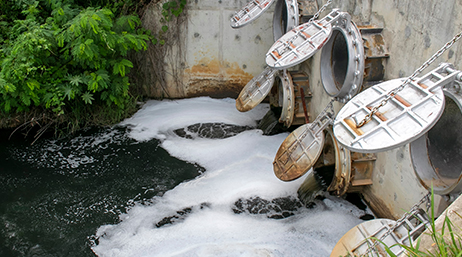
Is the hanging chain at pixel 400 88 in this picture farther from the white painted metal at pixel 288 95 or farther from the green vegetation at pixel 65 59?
the green vegetation at pixel 65 59

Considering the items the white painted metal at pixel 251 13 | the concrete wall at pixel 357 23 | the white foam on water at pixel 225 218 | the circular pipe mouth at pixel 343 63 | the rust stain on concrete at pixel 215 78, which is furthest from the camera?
the rust stain on concrete at pixel 215 78

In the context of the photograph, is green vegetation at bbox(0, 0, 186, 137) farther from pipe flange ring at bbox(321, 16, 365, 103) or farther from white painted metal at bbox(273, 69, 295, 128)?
pipe flange ring at bbox(321, 16, 365, 103)

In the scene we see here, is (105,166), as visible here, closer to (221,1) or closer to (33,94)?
(33,94)

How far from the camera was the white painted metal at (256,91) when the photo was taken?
17.9 ft

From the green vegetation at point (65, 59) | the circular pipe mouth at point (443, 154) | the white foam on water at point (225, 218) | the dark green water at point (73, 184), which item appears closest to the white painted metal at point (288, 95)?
the white foam on water at point (225, 218)

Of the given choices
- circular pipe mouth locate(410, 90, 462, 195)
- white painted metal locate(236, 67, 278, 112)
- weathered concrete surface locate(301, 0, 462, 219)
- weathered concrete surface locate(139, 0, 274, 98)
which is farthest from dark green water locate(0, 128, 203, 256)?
circular pipe mouth locate(410, 90, 462, 195)

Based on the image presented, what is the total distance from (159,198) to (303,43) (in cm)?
255

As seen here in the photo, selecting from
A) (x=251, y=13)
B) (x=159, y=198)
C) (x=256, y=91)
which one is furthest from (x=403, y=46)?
(x=159, y=198)

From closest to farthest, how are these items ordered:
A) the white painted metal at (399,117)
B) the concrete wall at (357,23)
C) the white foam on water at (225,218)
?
1. the white painted metal at (399,117)
2. the concrete wall at (357,23)
3. the white foam on water at (225,218)

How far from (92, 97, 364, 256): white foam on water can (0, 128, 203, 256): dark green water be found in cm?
22

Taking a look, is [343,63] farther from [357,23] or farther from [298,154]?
[298,154]

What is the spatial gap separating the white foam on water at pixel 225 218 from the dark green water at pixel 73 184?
221 mm

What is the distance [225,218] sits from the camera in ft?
14.5

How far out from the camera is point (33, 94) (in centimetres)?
560
